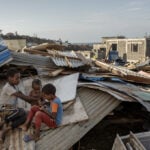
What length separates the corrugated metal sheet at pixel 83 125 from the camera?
13.6 feet

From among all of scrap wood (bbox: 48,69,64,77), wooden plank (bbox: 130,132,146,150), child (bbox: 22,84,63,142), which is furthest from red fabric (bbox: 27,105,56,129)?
scrap wood (bbox: 48,69,64,77)

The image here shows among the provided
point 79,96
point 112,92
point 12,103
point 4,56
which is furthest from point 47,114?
point 4,56

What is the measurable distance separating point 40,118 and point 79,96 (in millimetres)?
1450

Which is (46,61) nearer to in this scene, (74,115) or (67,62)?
(67,62)

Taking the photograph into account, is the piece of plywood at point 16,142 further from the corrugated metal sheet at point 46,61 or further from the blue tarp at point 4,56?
the corrugated metal sheet at point 46,61

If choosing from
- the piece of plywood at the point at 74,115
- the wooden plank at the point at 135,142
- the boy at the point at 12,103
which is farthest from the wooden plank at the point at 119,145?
the boy at the point at 12,103

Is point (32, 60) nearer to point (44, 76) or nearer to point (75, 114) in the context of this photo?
point (44, 76)

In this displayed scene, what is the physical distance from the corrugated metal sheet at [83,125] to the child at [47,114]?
0.13m

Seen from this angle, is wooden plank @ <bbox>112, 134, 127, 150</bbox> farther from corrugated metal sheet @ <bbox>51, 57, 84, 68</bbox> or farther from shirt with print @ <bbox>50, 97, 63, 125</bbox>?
corrugated metal sheet @ <bbox>51, 57, 84, 68</bbox>

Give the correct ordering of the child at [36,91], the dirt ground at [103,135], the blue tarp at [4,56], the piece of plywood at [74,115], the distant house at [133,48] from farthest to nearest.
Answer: the distant house at [133,48], the blue tarp at [4,56], the dirt ground at [103,135], the child at [36,91], the piece of plywood at [74,115]

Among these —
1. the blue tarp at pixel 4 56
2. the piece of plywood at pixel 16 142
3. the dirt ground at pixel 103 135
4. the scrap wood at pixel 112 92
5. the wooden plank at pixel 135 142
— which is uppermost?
the blue tarp at pixel 4 56

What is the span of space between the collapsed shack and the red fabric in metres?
0.14

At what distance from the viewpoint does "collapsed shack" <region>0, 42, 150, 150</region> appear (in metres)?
4.30

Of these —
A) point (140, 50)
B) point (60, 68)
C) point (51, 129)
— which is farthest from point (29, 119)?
point (140, 50)
